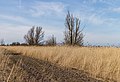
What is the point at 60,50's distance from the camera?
652 inches

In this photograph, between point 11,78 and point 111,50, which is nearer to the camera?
point 11,78

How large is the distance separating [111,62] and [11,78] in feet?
15.7

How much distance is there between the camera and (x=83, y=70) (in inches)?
467

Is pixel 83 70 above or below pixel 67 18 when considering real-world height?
below

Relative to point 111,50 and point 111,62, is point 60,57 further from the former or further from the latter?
point 111,62

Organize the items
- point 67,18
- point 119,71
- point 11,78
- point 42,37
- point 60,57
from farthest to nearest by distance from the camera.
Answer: point 42,37 < point 67,18 < point 60,57 < point 119,71 < point 11,78

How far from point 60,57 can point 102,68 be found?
15.4 feet

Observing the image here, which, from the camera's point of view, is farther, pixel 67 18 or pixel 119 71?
pixel 67 18

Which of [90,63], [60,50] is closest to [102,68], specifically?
[90,63]

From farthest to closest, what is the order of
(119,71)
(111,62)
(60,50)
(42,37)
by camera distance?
(42,37) → (60,50) → (111,62) → (119,71)

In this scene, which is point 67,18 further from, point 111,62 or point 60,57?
point 111,62

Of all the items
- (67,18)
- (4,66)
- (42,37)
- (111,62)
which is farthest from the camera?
(42,37)

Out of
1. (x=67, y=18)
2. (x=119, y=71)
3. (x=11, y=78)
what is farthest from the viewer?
(x=67, y=18)

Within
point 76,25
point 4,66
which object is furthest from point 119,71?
point 76,25
